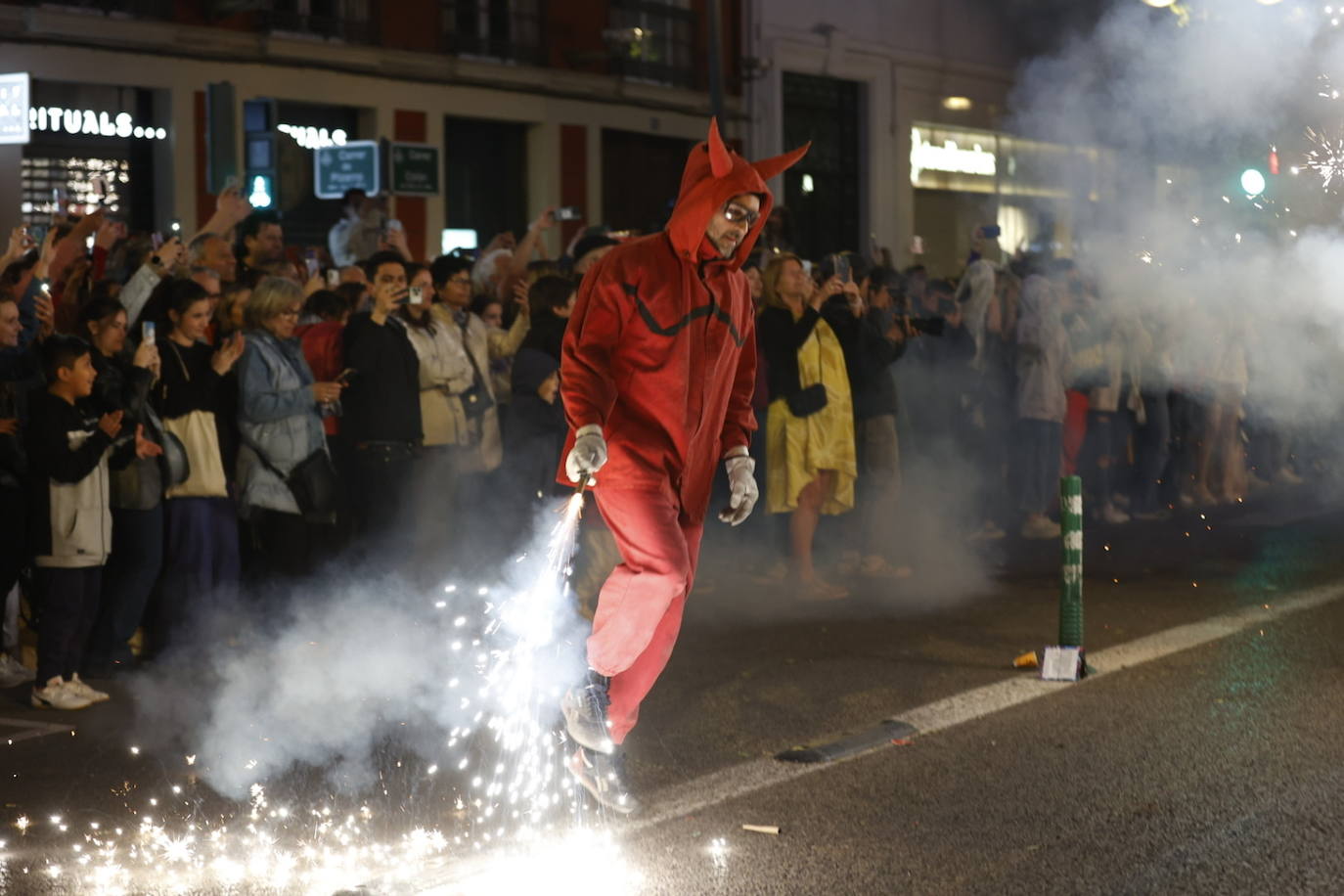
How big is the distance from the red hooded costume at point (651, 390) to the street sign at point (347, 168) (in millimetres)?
10143

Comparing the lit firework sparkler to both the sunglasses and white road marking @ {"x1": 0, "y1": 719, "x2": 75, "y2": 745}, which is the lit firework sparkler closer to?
white road marking @ {"x1": 0, "y1": 719, "x2": 75, "y2": 745}

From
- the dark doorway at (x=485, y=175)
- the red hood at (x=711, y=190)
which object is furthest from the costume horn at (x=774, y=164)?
the dark doorway at (x=485, y=175)

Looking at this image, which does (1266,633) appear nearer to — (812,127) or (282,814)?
(282,814)

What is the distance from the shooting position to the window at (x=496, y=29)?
23297mm

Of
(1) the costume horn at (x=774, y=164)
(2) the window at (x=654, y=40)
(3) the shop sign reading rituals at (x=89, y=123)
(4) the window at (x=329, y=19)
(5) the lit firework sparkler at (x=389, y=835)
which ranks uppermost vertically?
(2) the window at (x=654, y=40)

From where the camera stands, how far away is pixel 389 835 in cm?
554

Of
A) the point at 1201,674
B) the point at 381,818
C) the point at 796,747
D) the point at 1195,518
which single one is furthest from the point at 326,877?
the point at 1195,518

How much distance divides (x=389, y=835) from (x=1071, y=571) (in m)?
3.72

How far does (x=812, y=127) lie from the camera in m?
29.6

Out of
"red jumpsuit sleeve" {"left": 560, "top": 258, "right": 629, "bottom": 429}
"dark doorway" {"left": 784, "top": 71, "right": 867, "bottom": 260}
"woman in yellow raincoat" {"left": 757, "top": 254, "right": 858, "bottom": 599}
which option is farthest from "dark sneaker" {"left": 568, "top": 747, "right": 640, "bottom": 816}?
"dark doorway" {"left": 784, "top": 71, "right": 867, "bottom": 260}

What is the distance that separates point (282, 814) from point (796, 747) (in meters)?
1.97

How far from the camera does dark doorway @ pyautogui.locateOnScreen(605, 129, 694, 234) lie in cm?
2633

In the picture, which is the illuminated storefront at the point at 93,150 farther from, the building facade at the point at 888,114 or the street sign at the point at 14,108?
the building facade at the point at 888,114

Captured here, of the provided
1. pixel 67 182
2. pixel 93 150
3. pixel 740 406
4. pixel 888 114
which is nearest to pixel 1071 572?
pixel 740 406
